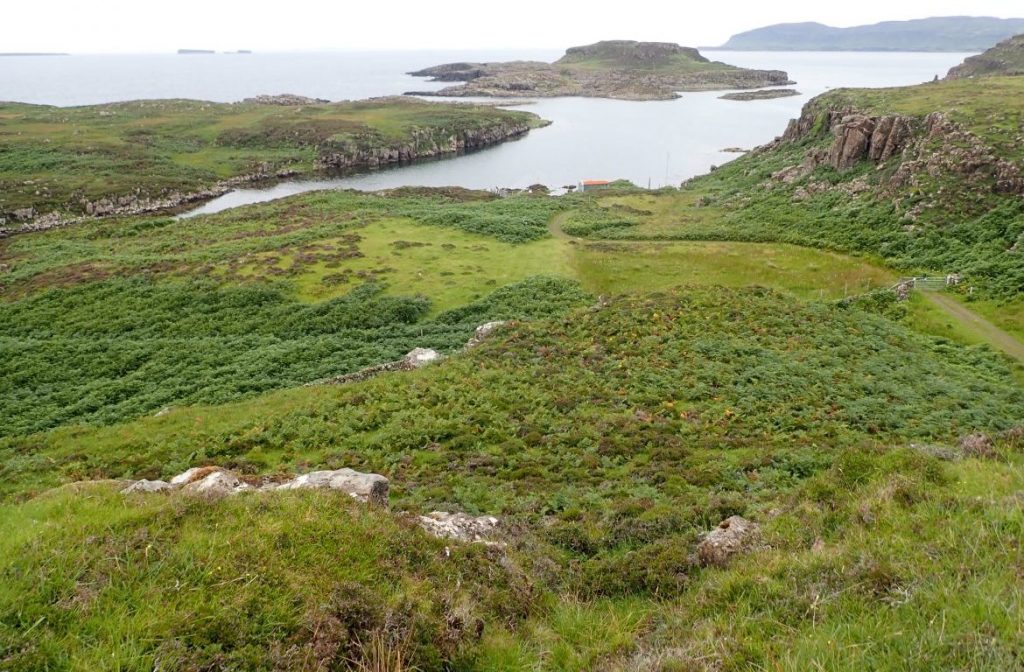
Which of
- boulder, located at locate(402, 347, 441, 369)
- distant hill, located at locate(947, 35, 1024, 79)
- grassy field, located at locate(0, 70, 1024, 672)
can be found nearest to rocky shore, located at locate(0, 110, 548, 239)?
grassy field, located at locate(0, 70, 1024, 672)

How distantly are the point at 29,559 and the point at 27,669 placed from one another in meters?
2.02

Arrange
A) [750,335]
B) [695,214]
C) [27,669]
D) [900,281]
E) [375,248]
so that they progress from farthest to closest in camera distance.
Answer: [695,214] → [375,248] → [900,281] → [750,335] → [27,669]

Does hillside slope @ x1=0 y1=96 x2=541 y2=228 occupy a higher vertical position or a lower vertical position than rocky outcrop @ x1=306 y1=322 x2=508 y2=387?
higher

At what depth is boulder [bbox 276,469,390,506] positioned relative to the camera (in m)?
12.6

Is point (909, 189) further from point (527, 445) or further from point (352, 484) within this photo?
point (352, 484)

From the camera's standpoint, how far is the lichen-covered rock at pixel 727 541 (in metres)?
11.1

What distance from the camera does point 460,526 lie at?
13.7 meters

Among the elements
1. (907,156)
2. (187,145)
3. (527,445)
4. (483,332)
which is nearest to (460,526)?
(527,445)

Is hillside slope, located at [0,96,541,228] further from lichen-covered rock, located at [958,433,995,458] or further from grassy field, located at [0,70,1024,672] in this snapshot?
lichen-covered rock, located at [958,433,995,458]

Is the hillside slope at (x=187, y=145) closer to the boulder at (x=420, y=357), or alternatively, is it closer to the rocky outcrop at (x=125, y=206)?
the rocky outcrop at (x=125, y=206)

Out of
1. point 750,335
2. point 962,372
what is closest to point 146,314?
point 750,335

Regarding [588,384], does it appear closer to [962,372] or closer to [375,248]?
[962,372]

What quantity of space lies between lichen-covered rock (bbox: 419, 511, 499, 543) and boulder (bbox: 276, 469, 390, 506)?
1.15 m

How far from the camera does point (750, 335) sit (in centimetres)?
3078
